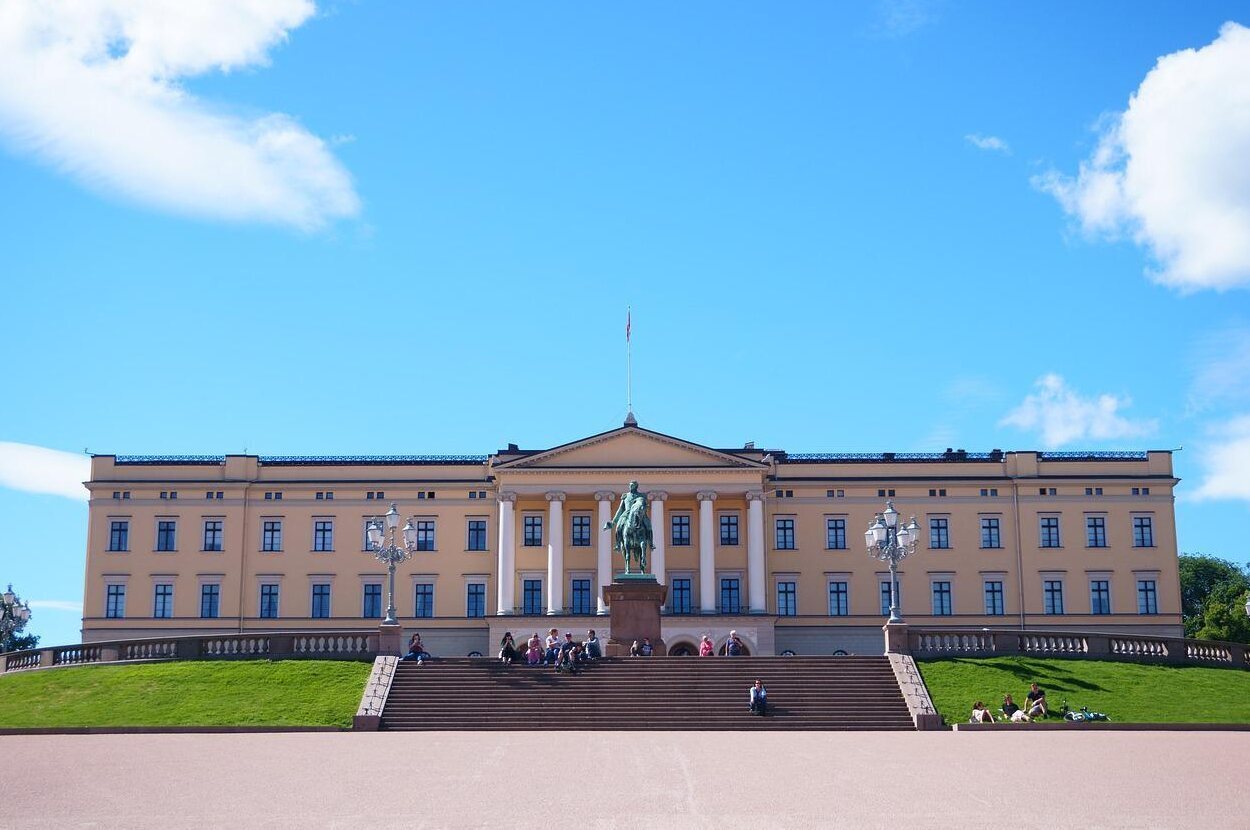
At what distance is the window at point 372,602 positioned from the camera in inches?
3236

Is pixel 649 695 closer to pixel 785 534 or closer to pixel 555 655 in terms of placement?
pixel 555 655

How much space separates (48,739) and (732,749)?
1795 cm

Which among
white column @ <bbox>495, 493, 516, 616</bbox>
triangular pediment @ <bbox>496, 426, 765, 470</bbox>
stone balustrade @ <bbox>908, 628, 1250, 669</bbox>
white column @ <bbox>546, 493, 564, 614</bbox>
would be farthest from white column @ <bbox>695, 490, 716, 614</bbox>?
stone balustrade @ <bbox>908, 628, 1250, 669</bbox>

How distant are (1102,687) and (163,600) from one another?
55.5 meters

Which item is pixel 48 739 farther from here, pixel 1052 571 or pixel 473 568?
pixel 1052 571

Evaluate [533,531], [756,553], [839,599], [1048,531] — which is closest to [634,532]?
[756,553]

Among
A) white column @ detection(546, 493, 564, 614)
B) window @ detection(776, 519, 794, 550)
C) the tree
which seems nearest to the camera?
white column @ detection(546, 493, 564, 614)

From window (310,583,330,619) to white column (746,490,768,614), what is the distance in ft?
79.7

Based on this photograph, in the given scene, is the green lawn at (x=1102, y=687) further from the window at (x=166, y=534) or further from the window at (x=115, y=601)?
the window at (x=115, y=601)

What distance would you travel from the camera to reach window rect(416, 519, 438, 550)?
83375 millimetres

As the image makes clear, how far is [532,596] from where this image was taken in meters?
81.6

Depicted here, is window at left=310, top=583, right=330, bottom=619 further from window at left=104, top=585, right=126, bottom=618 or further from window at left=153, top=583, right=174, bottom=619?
window at left=104, top=585, right=126, bottom=618

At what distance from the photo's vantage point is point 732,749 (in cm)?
3195

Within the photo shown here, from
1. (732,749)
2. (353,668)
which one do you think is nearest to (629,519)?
(353,668)
